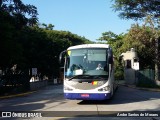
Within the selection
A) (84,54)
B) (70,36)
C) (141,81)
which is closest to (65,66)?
(84,54)

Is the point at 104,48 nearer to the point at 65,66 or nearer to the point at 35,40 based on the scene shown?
the point at 65,66

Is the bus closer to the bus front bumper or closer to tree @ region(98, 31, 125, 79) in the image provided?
→ the bus front bumper

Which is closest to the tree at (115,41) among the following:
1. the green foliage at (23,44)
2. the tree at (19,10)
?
the green foliage at (23,44)

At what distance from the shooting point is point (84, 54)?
19594 mm

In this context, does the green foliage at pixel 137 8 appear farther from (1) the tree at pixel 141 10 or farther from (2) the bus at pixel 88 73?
(2) the bus at pixel 88 73

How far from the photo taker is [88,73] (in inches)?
747

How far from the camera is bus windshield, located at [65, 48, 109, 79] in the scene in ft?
62.3

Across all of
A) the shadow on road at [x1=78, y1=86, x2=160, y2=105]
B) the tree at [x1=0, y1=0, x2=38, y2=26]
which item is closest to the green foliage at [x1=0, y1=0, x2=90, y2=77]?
the tree at [x1=0, y1=0, x2=38, y2=26]

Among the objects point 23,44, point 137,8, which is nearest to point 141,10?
point 137,8

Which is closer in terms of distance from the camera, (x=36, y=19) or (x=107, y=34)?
(x=36, y=19)

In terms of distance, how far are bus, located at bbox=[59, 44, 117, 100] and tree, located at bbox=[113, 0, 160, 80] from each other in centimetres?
2388

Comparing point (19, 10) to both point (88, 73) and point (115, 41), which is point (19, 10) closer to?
point (88, 73)

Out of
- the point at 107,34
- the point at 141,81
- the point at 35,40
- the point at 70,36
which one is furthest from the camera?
the point at 70,36

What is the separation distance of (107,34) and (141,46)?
22.9 m
